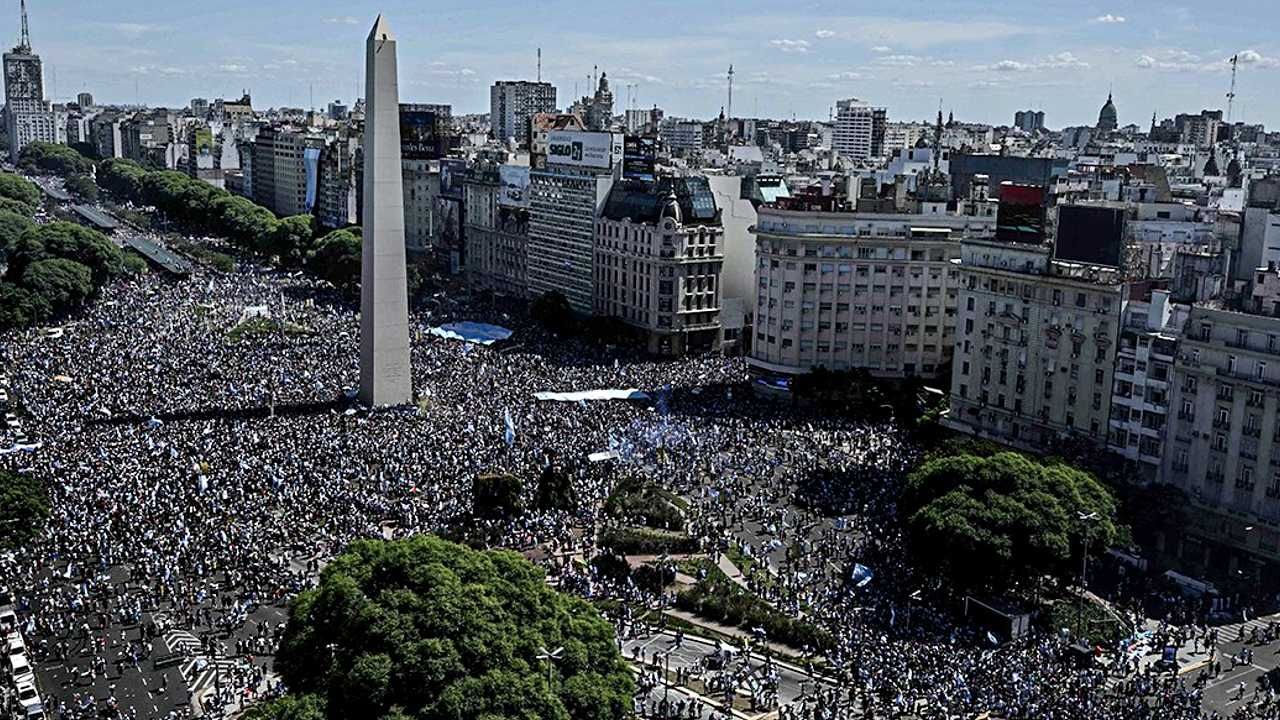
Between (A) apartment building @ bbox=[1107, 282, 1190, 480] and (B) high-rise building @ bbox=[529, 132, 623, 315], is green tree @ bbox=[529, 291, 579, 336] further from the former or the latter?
(A) apartment building @ bbox=[1107, 282, 1190, 480]

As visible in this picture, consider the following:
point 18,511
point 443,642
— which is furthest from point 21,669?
point 443,642

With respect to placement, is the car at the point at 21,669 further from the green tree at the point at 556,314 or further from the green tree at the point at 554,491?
the green tree at the point at 556,314

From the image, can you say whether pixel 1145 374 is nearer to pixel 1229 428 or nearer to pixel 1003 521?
pixel 1229 428

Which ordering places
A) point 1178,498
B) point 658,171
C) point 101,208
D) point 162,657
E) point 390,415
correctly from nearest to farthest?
point 162,657
point 1178,498
point 390,415
point 658,171
point 101,208

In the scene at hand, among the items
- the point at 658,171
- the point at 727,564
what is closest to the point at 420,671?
the point at 727,564

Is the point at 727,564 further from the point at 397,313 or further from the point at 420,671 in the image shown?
the point at 397,313

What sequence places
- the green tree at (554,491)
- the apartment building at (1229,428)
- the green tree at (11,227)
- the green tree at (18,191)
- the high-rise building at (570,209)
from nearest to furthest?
1. the apartment building at (1229,428)
2. the green tree at (554,491)
3. the high-rise building at (570,209)
4. the green tree at (11,227)
5. the green tree at (18,191)

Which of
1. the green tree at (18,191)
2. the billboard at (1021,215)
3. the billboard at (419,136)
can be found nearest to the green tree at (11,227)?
the green tree at (18,191)
